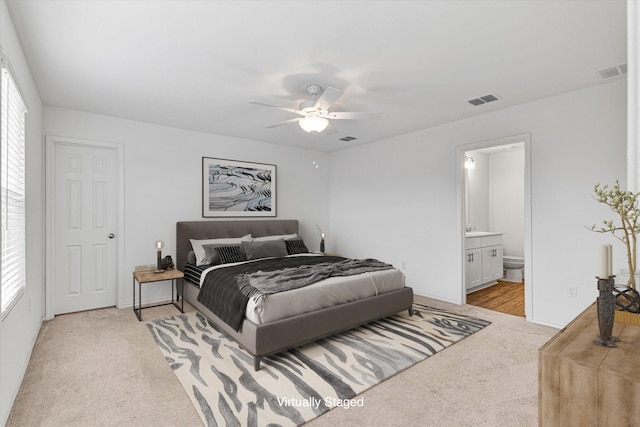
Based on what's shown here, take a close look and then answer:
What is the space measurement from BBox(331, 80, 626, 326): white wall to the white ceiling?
0.29m

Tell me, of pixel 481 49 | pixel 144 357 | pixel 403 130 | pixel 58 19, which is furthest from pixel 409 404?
pixel 403 130

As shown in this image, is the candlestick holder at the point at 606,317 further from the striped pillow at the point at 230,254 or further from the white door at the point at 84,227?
the white door at the point at 84,227

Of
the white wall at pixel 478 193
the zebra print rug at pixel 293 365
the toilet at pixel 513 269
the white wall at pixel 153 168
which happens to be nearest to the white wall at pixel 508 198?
the white wall at pixel 478 193

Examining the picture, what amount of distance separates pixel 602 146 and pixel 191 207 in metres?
5.08

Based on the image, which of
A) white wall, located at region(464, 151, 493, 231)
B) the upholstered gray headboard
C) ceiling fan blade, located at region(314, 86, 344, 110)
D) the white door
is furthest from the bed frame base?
white wall, located at region(464, 151, 493, 231)

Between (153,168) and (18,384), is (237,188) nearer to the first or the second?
(153,168)

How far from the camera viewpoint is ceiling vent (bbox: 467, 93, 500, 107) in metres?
3.47

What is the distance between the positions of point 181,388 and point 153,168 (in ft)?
10.4

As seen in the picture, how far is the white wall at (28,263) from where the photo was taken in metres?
1.96

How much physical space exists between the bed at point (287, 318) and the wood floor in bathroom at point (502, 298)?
1398mm

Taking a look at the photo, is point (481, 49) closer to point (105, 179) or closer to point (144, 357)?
point (144, 357)

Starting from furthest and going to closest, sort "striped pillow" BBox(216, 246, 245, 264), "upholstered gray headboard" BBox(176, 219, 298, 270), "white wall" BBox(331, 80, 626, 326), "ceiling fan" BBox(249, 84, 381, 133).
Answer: "upholstered gray headboard" BBox(176, 219, 298, 270)
"striped pillow" BBox(216, 246, 245, 264)
"white wall" BBox(331, 80, 626, 326)
"ceiling fan" BBox(249, 84, 381, 133)

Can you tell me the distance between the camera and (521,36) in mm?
2316

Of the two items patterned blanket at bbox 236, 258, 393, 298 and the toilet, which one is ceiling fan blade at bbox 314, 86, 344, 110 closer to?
patterned blanket at bbox 236, 258, 393, 298
